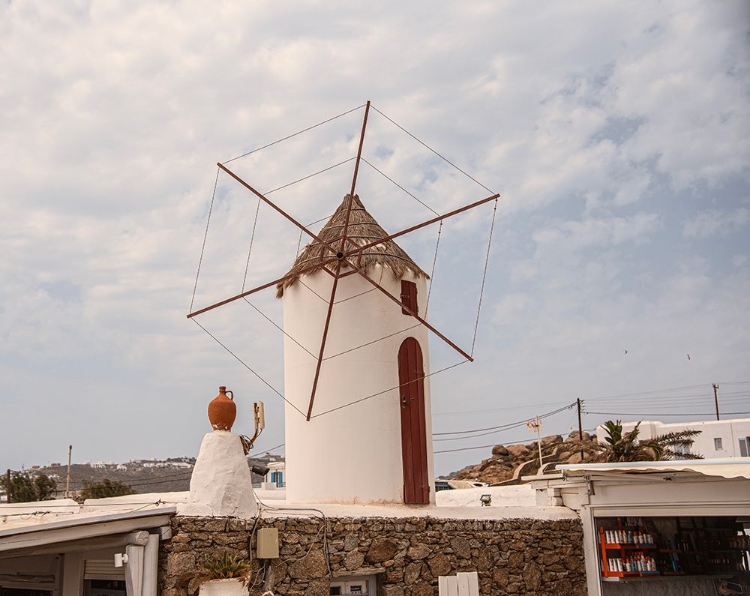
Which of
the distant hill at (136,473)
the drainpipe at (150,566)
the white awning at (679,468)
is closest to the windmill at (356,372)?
the white awning at (679,468)

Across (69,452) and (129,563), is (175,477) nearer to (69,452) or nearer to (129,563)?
(69,452)

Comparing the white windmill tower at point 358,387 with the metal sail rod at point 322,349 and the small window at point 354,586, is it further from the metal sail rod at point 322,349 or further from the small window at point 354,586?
the small window at point 354,586

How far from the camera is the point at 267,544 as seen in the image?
821 cm

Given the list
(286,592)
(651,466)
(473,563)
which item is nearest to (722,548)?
(651,466)

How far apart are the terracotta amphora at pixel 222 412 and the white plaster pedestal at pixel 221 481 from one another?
0.09 metres

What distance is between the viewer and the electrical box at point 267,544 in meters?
8.19

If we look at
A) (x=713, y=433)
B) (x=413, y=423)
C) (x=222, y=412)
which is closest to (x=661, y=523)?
(x=413, y=423)

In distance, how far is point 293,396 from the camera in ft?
38.2

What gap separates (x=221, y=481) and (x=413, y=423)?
3767 millimetres

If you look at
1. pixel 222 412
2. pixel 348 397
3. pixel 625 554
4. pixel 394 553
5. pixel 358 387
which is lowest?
pixel 625 554

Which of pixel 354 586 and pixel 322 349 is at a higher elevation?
pixel 322 349

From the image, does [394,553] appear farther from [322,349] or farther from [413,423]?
[322,349]

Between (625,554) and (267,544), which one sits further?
(625,554)

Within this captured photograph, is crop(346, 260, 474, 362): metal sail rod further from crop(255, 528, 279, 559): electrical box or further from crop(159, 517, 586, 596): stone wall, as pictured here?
crop(255, 528, 279, 559): electrical box
